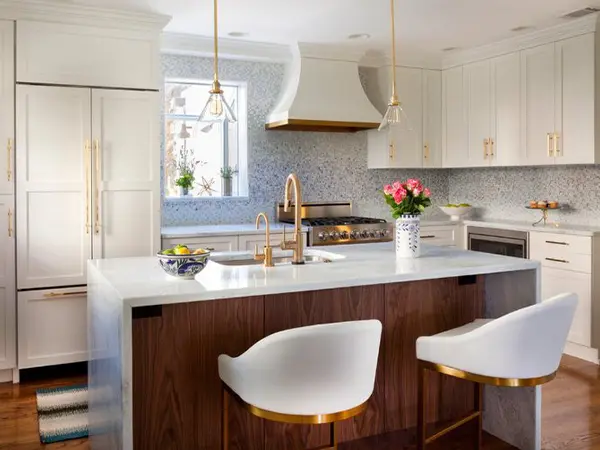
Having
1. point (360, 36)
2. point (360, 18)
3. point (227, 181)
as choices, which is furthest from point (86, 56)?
point (360, 36)

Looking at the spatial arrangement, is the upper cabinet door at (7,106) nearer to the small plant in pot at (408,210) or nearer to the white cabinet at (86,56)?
the white cabinet at (86,56)

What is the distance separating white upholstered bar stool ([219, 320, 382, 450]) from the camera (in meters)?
1.93

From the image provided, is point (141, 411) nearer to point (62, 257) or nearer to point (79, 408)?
point (79, 408)

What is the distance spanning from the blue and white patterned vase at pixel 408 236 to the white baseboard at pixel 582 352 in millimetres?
2084

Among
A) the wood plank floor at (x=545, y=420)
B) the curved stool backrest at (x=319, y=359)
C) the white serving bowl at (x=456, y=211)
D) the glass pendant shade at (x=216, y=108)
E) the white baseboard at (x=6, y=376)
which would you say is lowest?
the wood plank floor at (x=545, y=420)

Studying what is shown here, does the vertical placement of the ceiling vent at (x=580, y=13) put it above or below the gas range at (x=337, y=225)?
above

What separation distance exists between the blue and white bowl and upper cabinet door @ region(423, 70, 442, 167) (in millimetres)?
3766

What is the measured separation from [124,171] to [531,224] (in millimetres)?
3222

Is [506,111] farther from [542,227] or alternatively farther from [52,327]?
[52,327]

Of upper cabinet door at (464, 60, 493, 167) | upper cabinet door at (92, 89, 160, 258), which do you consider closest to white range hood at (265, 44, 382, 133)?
upper cabinet door at (464, 60, 493, 167)

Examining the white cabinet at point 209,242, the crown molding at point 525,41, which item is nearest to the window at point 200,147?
the white cabinet at point 209,242

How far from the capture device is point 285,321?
2635 millimetres

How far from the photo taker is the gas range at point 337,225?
496cm

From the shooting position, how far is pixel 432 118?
19.2 ft
